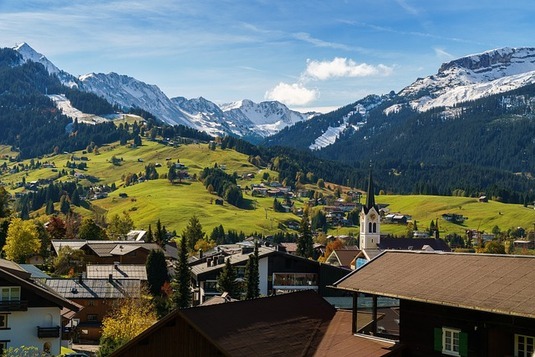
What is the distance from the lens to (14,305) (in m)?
44.0

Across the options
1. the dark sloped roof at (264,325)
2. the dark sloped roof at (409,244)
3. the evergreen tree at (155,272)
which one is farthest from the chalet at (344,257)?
the dark sloped roof at (264,325)

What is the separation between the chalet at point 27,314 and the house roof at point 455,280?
22812mm

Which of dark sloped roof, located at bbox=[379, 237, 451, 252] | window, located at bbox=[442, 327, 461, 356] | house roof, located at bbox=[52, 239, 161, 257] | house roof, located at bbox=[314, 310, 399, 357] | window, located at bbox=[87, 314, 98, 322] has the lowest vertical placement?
dark sloped roof, located at bbox=[379, 237, 451, 252]

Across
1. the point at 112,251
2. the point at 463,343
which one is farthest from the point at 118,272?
the point at 463,343

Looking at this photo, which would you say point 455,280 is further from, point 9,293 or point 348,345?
point 9,293

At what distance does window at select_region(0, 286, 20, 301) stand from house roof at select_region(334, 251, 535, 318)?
23.6 m

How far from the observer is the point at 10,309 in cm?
4397

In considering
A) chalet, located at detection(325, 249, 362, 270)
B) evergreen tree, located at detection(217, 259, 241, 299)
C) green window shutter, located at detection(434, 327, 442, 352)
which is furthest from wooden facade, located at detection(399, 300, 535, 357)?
chalet, located at detection(325, 249, 362, 270)

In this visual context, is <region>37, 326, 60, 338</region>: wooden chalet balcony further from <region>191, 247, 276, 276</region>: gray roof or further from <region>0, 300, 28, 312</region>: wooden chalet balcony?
<region>191, 247, 276, 276</region>: gray roof

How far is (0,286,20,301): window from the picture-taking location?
44.1 meters

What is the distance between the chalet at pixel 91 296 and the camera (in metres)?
69.2

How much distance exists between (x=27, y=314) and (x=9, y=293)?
202 centimetres

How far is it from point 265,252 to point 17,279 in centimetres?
4798

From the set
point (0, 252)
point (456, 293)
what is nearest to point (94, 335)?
point (0, 252)
